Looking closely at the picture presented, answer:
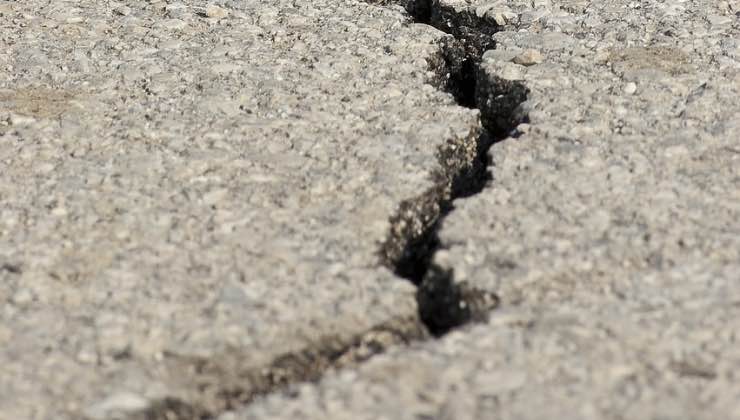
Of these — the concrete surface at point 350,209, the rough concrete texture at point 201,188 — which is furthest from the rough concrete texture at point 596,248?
the rough concrete texture at point 201,188

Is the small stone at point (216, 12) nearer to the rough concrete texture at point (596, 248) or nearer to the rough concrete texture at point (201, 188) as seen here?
the rough concrete texture at point (201, 188)

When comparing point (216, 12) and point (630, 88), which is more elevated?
point (630, 88)

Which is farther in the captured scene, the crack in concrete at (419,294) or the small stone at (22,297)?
the small stone at (22,297)

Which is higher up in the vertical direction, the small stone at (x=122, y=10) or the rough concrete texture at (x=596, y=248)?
the rough concrete texture at (x=596, y=248)

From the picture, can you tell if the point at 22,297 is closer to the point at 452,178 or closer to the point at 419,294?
the point at 419,294

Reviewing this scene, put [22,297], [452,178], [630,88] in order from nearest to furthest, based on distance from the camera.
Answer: [22,297]
[452,178]
[630,88]

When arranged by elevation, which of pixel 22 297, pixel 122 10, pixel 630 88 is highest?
pixel 630 88

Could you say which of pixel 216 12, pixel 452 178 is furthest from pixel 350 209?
pixel 216 12
